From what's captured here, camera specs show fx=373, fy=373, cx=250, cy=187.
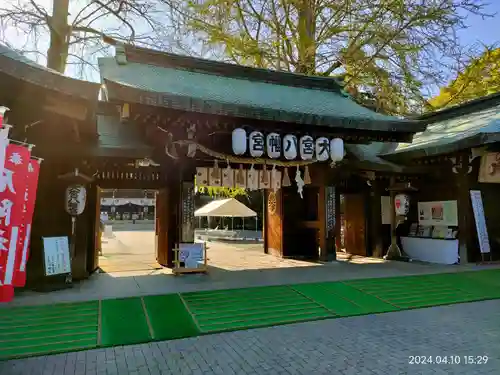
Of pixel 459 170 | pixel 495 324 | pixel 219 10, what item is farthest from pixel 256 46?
pixel 495 324

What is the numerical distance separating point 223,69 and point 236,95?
235cm

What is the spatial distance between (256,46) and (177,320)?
1326 centimetres

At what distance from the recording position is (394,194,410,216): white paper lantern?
10.9 metres

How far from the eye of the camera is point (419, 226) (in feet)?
38.5

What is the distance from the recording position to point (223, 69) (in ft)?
38.2

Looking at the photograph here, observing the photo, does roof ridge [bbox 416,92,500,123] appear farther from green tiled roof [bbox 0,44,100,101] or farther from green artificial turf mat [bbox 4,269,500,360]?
green tiled roof [bbox 0,44,100,101]

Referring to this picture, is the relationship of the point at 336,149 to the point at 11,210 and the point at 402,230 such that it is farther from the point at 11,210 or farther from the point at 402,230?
the point at 11,210

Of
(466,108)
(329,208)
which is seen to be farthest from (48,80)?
(466,108)

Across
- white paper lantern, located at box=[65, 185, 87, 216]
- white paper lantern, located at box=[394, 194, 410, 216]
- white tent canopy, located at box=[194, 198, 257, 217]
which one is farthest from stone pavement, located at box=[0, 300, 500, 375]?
white tent canopy, located at box=[194, 198, 257, 217]

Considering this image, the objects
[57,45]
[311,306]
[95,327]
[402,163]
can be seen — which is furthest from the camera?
[57,45]

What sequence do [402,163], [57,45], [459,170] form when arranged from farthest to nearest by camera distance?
1. [57,45]
2. [402,163]
3. [459,170]

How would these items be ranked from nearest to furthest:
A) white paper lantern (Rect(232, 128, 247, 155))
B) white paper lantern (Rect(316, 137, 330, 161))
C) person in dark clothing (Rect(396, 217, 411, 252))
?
white paper lantern (Rect(232, 128, 247, 155)), white paper lantern (Rect(316, 137, 330, 161)), person in dark clothing (Rect(396, 217, 411, 252))

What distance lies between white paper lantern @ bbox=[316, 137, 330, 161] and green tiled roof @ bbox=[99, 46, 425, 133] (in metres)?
0.52

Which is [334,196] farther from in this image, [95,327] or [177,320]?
[95,327]
